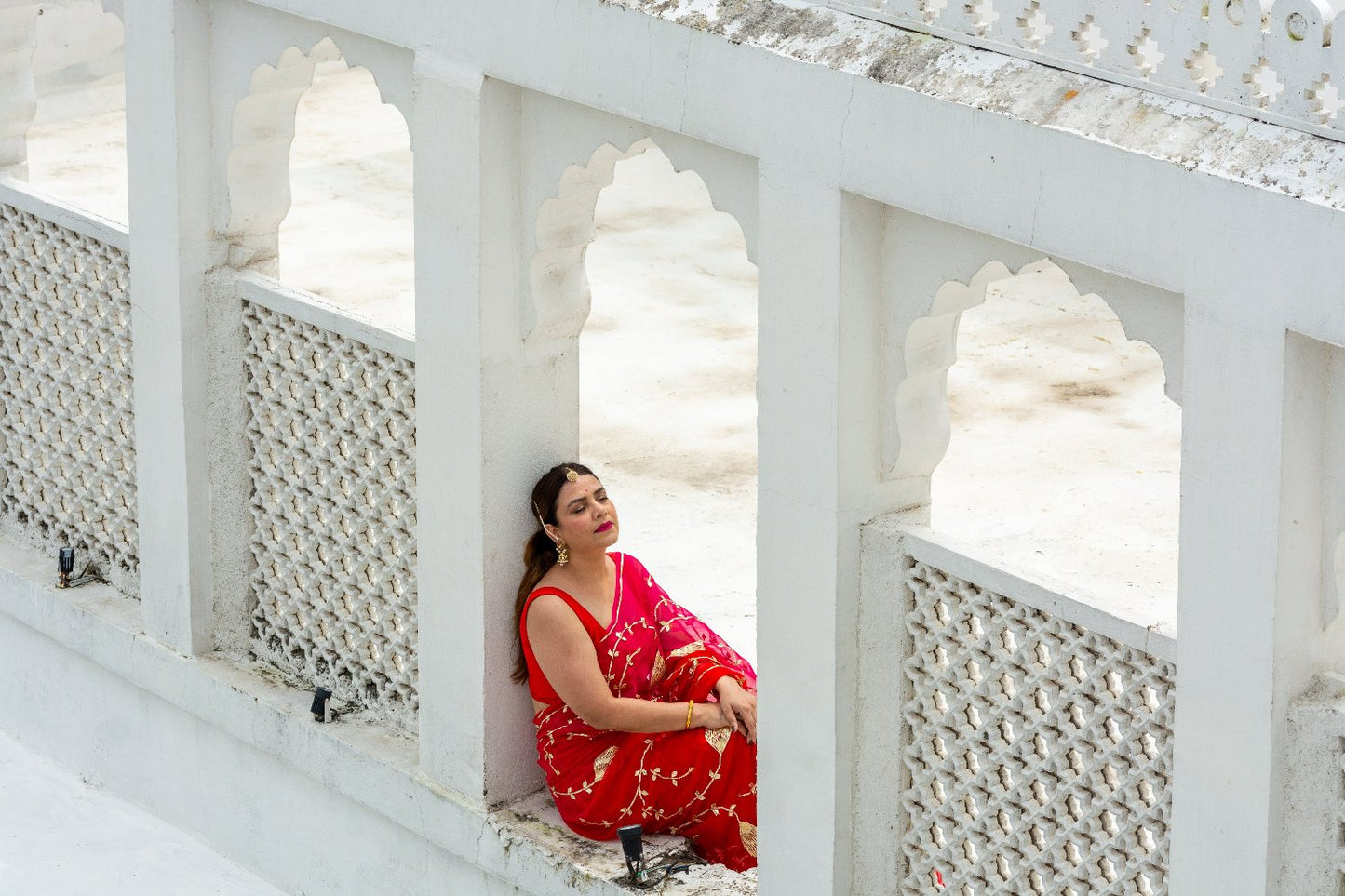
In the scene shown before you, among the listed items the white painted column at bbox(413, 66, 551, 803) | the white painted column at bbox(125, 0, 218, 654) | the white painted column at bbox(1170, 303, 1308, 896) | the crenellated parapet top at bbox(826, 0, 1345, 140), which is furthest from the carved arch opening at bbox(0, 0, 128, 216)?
the white painted column at bbox(1170, 303, 1308, 896)

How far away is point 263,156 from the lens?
6977mm

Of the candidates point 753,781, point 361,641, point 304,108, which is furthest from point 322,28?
point 304,108

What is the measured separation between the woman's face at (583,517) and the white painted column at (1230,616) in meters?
1.88

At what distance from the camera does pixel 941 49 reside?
16.3 feet

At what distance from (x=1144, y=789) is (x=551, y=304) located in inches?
76.8

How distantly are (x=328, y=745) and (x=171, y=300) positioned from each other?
→ 4.48 feet

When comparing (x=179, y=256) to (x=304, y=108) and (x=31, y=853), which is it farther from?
(x=304, y=108)

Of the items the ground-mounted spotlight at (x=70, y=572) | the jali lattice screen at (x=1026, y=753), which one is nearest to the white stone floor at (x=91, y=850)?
the ground-mounted spotlight at (x=70, y=572)

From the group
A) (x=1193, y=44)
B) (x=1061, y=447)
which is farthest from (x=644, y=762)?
(x=1061, y=447)

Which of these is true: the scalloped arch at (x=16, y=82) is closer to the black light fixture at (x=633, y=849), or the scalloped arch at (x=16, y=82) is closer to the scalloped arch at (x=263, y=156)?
the scalloped arch at (x=263, y=156)

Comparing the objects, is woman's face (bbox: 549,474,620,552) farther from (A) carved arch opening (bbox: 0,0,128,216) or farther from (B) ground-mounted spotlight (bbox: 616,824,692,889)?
(A) carved arch opening (bbox: 0,0,128,216)

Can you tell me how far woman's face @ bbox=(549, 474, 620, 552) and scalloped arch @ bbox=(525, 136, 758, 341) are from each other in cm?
39

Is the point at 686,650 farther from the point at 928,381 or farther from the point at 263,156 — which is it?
the point at 263,156

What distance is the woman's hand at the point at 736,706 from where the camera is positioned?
6.16 meters
